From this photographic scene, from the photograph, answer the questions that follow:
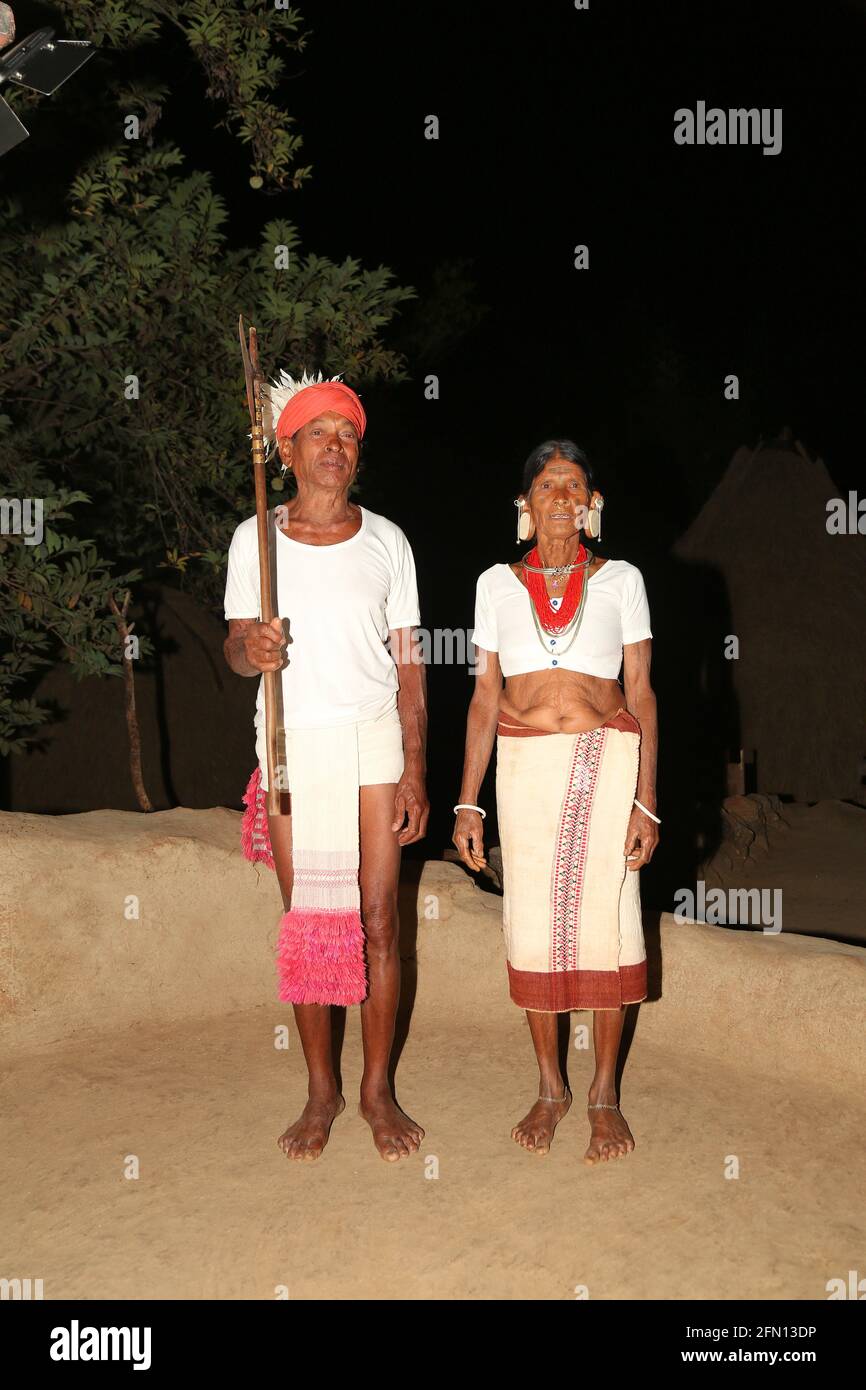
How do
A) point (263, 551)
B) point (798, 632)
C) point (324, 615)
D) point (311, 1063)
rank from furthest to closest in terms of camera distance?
point (798, 632) → point (311, 1063) → point (324, 615) → point (263, 551)

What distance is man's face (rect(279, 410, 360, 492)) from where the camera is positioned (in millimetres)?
3502

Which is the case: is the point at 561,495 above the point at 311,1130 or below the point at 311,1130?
above

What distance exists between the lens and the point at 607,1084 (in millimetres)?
3607

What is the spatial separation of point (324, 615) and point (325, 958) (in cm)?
98

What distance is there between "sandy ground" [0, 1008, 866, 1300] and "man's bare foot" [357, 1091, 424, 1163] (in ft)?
0.12

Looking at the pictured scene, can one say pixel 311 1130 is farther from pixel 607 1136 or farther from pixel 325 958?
pixel 607 1136

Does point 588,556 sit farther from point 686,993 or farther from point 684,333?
point 684,333

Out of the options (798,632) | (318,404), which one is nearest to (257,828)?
(318,404)

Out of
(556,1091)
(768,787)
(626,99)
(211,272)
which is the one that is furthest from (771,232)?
(556,1091)

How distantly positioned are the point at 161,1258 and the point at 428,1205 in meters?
0.69

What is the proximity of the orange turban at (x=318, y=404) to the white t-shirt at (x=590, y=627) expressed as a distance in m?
0.62

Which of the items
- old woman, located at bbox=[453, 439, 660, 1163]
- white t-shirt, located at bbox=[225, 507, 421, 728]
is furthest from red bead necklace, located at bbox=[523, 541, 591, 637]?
white t-shirt, located at bbox=[225, 507, 421, 728]

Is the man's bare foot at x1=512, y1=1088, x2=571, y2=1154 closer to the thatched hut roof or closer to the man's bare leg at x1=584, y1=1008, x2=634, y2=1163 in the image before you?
the man's bare leg at x1=584, y1=1008, x2=634, y2=1163

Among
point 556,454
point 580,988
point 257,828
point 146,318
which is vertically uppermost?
point 146,318
